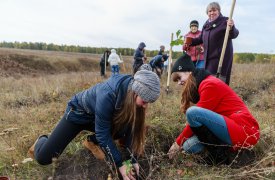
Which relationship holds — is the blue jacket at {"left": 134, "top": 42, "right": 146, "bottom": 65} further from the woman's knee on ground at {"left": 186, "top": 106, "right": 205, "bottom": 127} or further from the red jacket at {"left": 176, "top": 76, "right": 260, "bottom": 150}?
the woman's knee on ground at {"left": 186, "top": 106, "right": 205, "bottom": 127}

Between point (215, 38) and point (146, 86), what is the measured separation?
206 centimetres

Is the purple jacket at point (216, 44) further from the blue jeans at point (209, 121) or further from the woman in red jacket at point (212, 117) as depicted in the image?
the blue jeans at point (209, 121)

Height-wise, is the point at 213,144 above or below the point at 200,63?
below

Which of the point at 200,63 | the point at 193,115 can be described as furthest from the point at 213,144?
the point at 200,63

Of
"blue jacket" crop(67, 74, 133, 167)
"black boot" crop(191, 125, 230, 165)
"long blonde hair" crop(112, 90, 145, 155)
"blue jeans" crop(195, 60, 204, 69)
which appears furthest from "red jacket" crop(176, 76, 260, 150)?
"blue jeans" crop(195, 60, 204, 69)

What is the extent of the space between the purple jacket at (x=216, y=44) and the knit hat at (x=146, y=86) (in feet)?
6.44

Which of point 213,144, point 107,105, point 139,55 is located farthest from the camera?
point 139,55

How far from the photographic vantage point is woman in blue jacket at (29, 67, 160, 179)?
196 centimetres

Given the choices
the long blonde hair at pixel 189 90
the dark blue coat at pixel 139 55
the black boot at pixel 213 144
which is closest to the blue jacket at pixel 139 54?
the dark blue coat at pixel 139 55

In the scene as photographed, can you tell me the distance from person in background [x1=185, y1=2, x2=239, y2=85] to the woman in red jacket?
1224 mm

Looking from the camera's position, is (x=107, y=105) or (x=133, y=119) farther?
(x=133, y=119)

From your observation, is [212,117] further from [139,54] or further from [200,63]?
[139,54]

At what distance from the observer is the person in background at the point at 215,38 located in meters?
3.50

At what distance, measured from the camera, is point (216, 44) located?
3.62 meters
